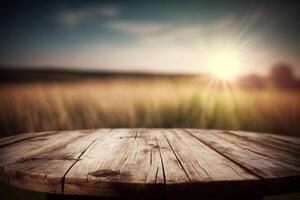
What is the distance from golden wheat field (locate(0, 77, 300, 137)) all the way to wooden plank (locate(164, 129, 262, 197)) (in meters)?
2.39

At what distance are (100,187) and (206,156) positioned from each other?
0.48 metres

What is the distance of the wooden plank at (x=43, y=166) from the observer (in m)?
0.81

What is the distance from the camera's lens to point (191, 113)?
3.69 metres

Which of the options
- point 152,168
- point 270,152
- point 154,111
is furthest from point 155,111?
point 152,168

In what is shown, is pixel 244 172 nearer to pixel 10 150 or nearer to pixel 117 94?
pixel 10 150

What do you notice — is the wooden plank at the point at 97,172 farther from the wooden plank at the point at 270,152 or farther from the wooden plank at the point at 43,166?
the wooden plank at the point at 270,152

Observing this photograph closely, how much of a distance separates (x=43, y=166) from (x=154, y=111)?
3.20 meters

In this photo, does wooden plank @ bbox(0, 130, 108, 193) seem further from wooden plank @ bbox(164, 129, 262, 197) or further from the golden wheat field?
the golden wheat field

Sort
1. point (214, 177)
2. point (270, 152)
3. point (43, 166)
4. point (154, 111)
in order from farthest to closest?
point (154, 111)
point (270, 152)
point (43, 166)
point (214, 177)

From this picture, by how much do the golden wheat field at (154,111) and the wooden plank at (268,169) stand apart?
2.24m

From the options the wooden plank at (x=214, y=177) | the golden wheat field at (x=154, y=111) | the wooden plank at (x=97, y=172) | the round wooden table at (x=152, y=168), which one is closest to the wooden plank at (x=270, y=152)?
the round wooden table at (x=152, y=168)

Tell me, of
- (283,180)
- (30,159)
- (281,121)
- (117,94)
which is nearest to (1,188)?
(30,159)

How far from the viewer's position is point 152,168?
906 millimetres

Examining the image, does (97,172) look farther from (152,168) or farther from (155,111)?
(155,111)
